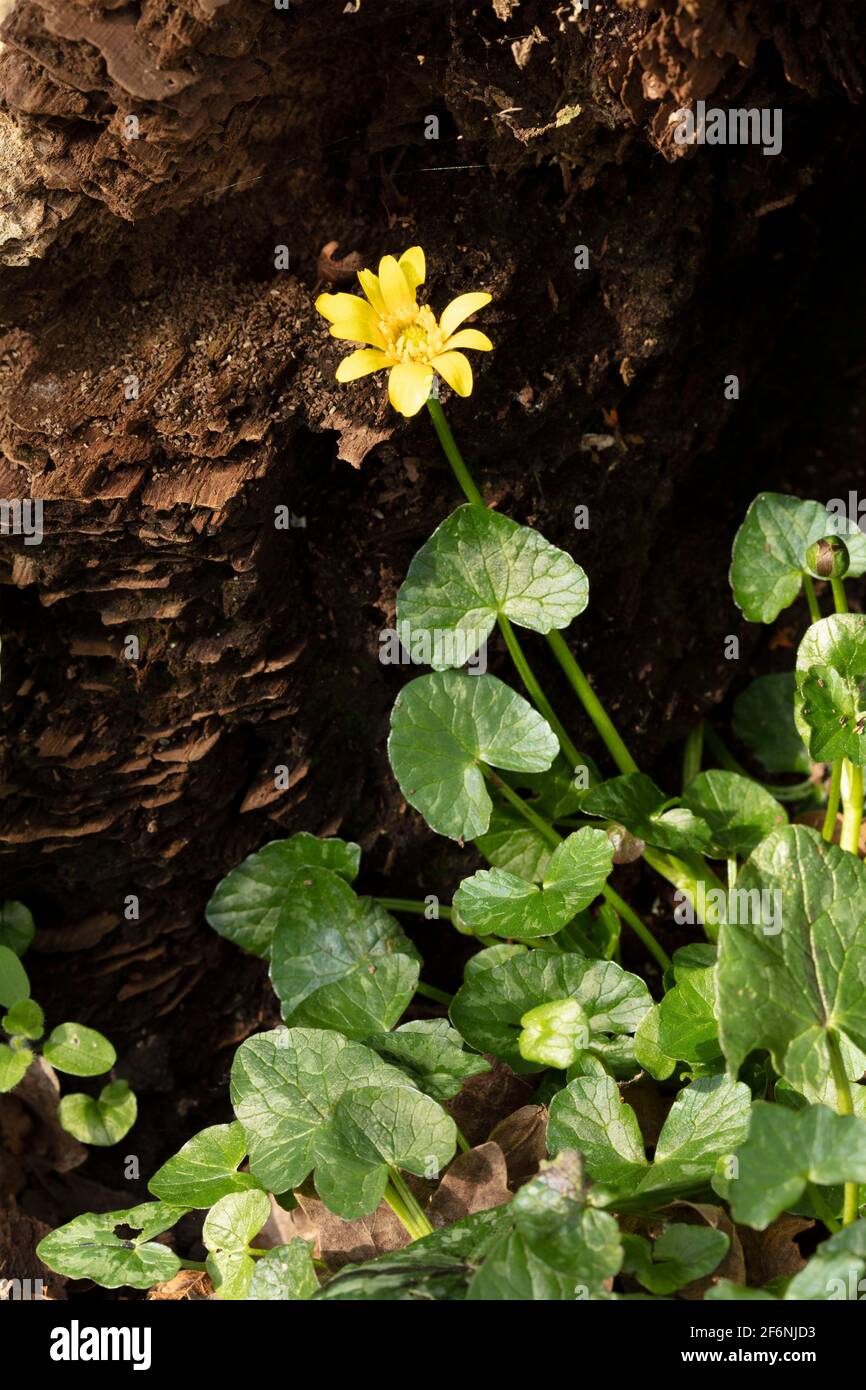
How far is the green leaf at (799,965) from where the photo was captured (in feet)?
4.47

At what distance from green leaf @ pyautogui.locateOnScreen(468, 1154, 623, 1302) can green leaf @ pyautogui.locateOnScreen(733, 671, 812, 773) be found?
3.85ft

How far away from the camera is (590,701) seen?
1921 millimetres

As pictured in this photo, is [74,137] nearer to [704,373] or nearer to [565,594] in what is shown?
[565,594]

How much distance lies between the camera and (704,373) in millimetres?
2088

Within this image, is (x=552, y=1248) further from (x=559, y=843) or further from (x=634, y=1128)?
(x=559, y=843)

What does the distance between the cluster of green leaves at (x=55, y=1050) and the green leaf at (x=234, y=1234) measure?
1.31ft

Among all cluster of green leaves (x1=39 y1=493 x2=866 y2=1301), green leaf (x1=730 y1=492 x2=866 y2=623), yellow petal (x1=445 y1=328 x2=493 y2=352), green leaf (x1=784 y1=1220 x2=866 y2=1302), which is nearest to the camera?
green leaf (x1=784 y1=1220 x2=866 y2=1302)

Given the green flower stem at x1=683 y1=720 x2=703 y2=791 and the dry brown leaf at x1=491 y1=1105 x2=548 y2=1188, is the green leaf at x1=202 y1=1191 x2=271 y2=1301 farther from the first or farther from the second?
the green flower stem at x1=683 y1=720 x2=703 y2=791

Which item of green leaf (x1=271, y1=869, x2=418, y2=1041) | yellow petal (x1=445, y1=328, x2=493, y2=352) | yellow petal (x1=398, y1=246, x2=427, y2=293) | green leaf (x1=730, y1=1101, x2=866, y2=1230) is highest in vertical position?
yellow petal (x1=398, y1=246, x2=427, y2=293)

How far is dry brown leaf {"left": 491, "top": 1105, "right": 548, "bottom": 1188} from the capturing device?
171 cm

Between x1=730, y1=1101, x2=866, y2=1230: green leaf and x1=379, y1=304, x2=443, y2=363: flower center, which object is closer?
x1=730, y1=1101, x2=866, y2=1230: green leaf

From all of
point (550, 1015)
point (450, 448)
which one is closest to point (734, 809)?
point (550, 1015)

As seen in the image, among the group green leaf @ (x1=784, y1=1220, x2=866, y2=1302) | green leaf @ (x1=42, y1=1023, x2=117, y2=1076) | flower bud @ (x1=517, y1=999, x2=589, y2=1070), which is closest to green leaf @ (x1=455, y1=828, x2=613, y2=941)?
flower bud @ (x1=517, y1=999, x2=589, y2=1070)

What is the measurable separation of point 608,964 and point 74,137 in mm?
1314
